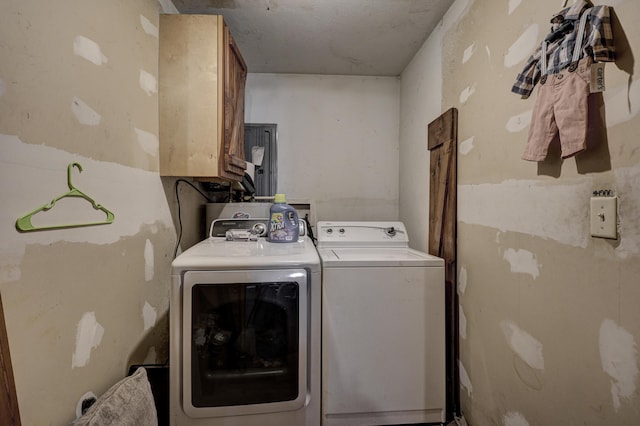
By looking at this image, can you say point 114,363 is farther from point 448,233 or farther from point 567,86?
point 567,86

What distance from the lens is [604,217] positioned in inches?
30.7

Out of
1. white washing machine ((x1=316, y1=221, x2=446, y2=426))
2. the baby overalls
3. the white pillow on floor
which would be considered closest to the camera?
the baby overalls

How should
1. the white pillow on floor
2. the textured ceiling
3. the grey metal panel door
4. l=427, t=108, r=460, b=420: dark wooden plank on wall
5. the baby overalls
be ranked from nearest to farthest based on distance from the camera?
the baby overalls < the white pillow on floor < l=427, t=108, r=460, b=420: dark wooden plank on wall < the textured ceiling < the grey metal panel door

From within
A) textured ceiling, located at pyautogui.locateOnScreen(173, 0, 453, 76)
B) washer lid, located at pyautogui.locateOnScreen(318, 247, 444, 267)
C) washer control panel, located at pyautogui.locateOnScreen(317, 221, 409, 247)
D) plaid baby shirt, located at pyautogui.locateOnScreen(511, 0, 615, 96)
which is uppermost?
textured ceiling, located at pyautogui.locateOnScreen(173, 0, 453, 76)

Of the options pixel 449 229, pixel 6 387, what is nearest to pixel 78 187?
pixel 6 387

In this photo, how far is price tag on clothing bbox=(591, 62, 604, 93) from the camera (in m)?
0.77

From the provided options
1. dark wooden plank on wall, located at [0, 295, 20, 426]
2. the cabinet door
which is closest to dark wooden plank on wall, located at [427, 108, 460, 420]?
the cabinet door

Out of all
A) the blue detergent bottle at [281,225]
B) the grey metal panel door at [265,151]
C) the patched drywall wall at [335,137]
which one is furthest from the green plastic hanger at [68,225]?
the patched drywall wall at [335,137]

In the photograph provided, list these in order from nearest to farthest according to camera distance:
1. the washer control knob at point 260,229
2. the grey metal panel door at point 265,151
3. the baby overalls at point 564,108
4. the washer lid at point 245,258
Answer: the baby overalls at point 564,108
the washer lid at point 245,258
the washer control knob at point 260,229
the grey metal panel door at point 265,151

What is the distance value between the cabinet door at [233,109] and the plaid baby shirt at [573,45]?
55.7 inches

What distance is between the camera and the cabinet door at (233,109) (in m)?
1.60

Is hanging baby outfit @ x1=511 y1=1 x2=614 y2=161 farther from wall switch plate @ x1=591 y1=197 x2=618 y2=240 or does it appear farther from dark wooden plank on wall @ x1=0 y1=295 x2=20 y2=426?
dark wooden plank on wall @ x1=0 y1=295 x2=20 y2=426

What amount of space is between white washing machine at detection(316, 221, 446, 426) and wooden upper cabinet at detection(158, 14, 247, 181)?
0.88 m

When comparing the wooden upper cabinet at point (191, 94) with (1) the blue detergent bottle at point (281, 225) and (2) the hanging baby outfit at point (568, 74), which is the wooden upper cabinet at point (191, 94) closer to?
(1) the blue detergent bottle at point (281, 225)
